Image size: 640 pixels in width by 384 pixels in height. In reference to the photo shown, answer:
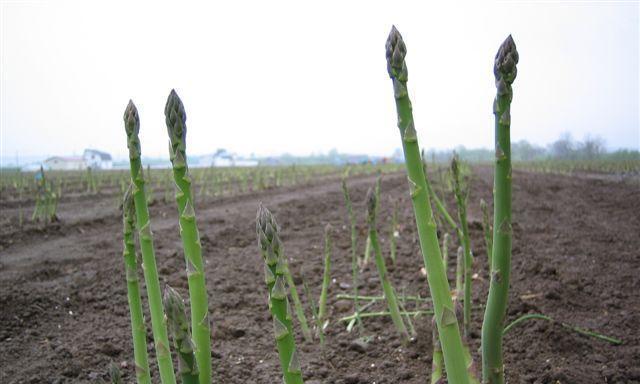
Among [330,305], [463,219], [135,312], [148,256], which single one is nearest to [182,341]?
[148,256]

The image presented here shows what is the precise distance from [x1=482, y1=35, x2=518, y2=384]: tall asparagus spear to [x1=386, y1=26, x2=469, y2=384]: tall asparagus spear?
9.3 inches

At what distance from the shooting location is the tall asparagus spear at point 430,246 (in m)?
1.39

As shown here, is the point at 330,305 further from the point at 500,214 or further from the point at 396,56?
the point at 396,56

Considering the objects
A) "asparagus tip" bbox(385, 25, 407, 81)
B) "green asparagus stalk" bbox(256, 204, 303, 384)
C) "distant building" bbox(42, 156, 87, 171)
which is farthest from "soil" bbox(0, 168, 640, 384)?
"distant building" bbox(42, 156, 87, 171)

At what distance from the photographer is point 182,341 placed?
1319 millimetres

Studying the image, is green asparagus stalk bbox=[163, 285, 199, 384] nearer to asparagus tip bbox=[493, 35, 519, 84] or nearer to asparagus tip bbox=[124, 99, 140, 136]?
asparagus tip bbox=[124, 99, 140, 136]

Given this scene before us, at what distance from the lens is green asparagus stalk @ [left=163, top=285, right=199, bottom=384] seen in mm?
1315

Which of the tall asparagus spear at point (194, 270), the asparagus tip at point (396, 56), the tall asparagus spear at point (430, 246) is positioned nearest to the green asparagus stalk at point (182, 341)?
the tall asparagus spear at point (194, 270)

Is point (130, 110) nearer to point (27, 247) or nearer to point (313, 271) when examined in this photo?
point (313, 271)

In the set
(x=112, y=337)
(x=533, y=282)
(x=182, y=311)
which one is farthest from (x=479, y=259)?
(x=182, y=311)

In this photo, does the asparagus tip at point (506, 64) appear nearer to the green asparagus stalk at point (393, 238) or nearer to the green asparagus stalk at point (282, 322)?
the green asparagus stalk at point (282, 322)

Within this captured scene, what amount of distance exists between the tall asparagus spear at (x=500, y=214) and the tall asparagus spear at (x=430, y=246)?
0.78 feet

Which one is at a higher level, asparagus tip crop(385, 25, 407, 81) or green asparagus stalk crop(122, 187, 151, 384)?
asparagus tip crop(385, 25, 407, 81)

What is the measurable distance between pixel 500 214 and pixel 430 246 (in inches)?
10.9
